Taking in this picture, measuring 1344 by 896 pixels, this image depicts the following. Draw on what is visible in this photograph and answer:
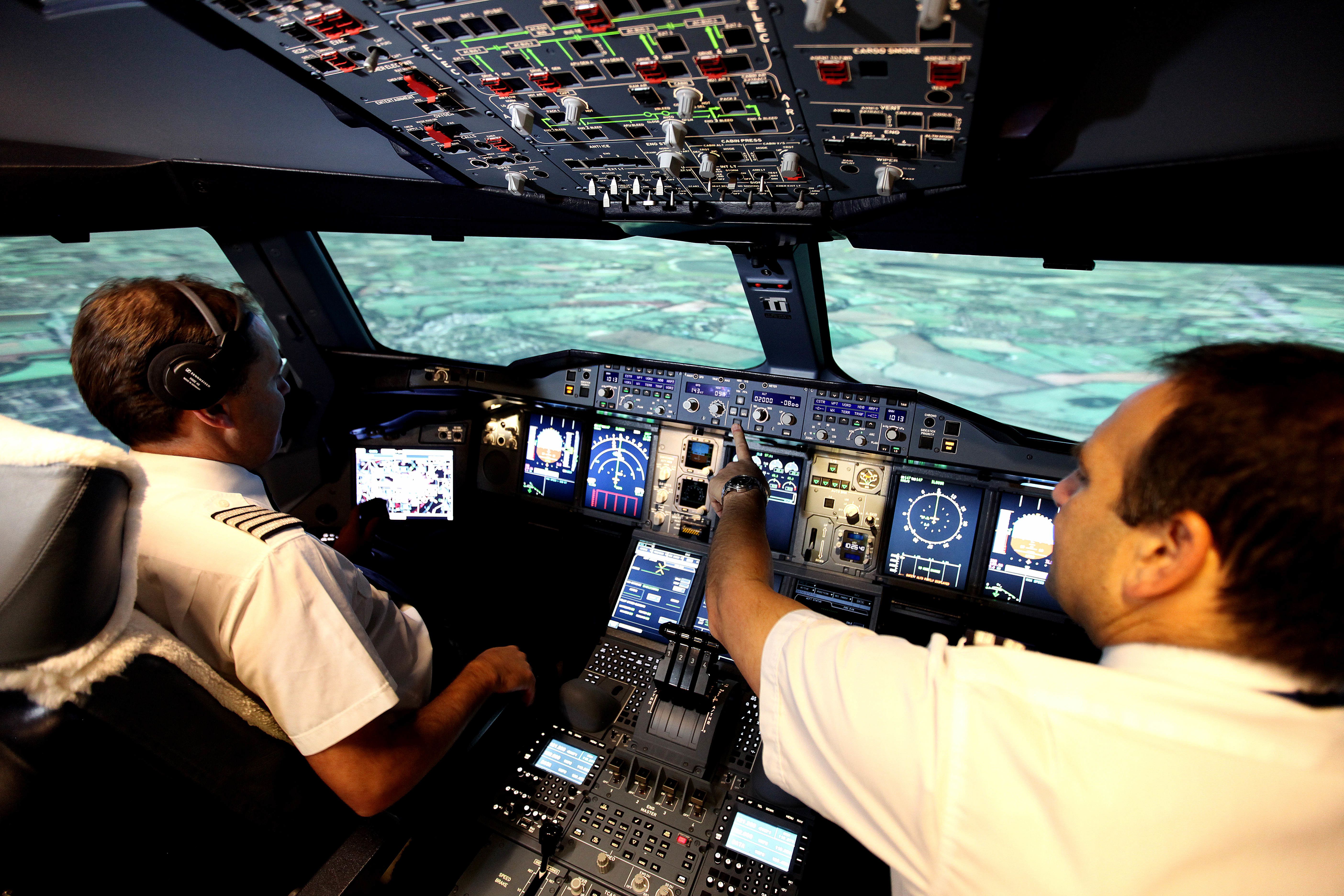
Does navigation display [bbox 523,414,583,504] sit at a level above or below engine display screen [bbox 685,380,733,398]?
below

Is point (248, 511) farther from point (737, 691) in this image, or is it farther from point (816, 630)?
point (737, 691)

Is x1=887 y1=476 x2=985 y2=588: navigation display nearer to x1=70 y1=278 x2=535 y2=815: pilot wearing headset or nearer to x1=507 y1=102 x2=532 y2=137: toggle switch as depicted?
x1=70 y1=278 x2=535 y2=815: pilot wearing headset

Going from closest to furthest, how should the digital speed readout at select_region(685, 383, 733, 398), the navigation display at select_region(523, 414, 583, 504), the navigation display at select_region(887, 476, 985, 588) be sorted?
the navigation display at select_region(887, 476, 985, 588) → the digital speed readout at select_region(685, 383, 733, 398) → the navigation display at select_region(523, 414, 583, 504)

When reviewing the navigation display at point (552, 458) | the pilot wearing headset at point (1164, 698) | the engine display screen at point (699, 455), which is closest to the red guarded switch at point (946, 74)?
the pilot wearing headset at point (1164, 698)

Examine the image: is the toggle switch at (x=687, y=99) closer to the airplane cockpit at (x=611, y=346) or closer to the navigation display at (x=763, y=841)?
the airplane cockpit at (x=611, y=346)

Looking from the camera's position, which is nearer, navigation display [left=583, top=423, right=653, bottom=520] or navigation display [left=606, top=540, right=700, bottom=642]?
navigation display [left=606, top=540, right=700, bottom=642]

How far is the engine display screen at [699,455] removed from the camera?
2654 millimetres

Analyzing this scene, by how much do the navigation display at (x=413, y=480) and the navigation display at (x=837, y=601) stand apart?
1.93 meters

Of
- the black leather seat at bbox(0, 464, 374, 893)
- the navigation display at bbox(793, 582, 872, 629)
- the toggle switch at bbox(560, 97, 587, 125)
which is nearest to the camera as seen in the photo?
the black leather seat at bbox(0, 464, 374, 893)

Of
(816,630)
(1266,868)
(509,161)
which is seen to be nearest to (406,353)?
(509,161)

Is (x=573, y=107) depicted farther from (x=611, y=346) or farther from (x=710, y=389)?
(x=611, y=346)

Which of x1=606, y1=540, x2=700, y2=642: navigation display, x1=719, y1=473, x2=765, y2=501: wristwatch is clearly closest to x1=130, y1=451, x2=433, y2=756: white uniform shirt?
x1=719, y1=473, x2=765, y2=501: wristwatch

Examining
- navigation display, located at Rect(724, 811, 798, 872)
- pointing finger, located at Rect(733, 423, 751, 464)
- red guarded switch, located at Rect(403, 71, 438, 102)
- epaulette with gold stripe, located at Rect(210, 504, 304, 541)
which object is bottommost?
navigation display, located at Rect(724, 811, 798, 872)

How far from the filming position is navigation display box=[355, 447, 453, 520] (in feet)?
10.7
